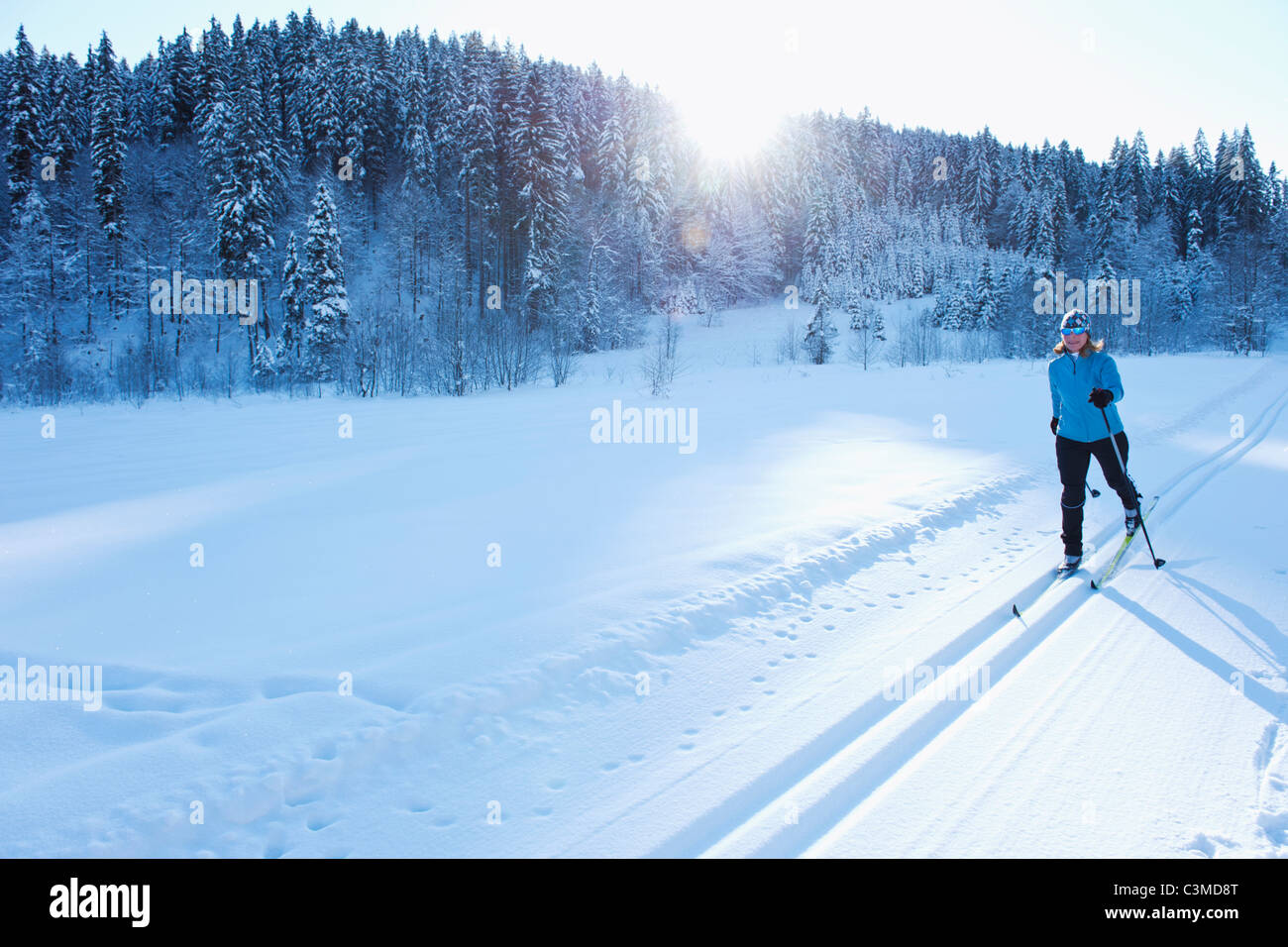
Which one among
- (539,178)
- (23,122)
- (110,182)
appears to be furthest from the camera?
(23,122)

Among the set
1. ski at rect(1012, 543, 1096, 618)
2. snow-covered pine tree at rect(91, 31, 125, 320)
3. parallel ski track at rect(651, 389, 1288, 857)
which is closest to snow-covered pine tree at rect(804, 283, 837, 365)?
ski at rect(1012, 543, 1096, 618)

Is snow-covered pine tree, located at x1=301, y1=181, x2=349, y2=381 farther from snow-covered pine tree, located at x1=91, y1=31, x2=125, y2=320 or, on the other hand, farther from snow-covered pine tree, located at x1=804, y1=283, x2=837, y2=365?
snow-covered pine tree, located at x1=804, y1=283, x2=837, y2=365

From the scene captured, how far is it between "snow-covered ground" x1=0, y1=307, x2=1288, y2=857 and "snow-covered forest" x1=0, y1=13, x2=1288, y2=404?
16.3 m

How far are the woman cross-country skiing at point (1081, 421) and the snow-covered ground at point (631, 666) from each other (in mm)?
→ 471

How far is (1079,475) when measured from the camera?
593 cm

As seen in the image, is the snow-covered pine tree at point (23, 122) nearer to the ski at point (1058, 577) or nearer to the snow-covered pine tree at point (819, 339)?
the snow-covered pine tree at point (819, 339)

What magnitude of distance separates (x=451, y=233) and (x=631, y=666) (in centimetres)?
4801

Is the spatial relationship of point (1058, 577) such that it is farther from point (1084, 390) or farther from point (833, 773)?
point (833, 773)

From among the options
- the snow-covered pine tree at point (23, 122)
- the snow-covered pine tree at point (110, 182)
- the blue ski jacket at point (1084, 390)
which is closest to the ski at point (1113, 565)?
the blue ski jacket at point (1084, 390)

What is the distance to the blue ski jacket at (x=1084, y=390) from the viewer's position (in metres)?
5.88

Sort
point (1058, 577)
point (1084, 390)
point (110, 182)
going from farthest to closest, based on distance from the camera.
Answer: point (110, 182) < point (1084, 390) < point (1058, 577)

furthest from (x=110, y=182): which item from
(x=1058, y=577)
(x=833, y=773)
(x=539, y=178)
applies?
(x=833, y=773)
